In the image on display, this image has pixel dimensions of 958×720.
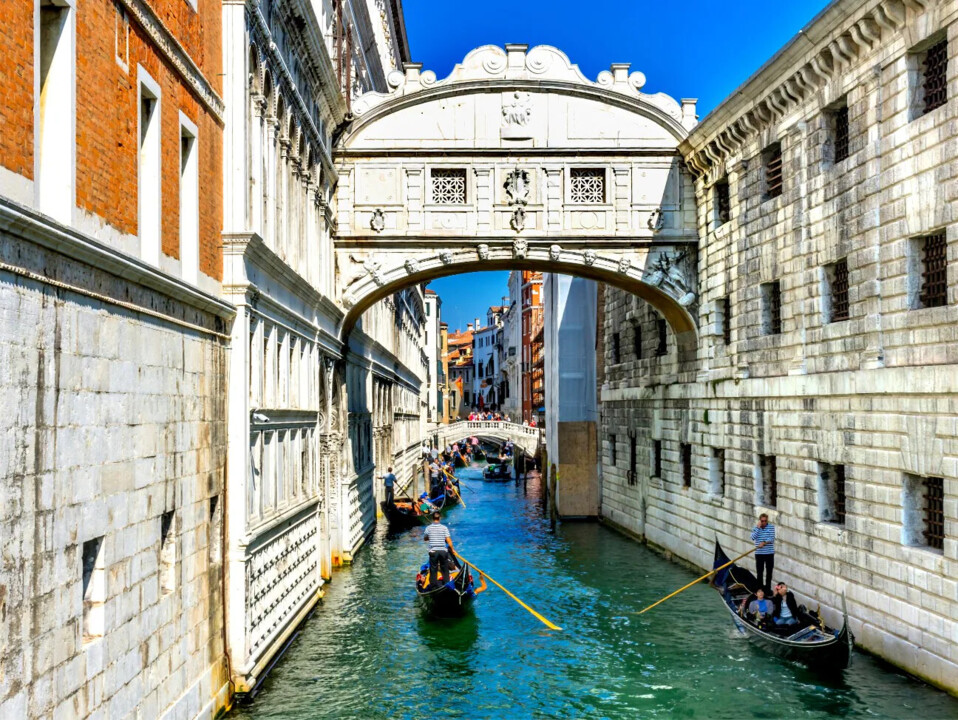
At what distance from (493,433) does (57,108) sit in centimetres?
4830

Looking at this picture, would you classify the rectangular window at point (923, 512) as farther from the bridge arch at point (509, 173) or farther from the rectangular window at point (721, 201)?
the bridge arch at point (509, 173)

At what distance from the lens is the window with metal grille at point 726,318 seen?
699 inches

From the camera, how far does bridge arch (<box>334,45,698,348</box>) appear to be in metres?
18.6

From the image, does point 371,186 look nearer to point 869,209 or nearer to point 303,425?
point 303,425

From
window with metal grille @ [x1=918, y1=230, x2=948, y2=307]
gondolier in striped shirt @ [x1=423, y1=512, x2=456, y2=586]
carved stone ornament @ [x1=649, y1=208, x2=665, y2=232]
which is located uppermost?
carved stone ornament @ [x1=649, y1=208, x2=665, y2=232]

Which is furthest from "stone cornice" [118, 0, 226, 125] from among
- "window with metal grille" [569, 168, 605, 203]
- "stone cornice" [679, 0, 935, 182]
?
"window with metal grille" [569, 168, 605, 203]

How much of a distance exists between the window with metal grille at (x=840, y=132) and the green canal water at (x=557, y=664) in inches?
248

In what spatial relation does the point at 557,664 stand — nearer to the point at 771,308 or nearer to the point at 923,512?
the point at 923,512

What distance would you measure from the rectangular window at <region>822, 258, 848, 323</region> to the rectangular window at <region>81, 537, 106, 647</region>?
31.7 ft

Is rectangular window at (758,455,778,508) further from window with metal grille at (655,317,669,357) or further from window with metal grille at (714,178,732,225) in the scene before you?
window with metal grille at (655,317,669,357)

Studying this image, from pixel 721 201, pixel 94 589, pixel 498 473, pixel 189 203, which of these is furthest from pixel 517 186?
pixel 498 473

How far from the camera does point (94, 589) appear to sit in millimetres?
7004

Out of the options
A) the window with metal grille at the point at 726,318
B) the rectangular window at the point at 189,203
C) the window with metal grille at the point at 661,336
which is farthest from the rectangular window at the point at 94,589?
the window with metal grille at the point at 661,336

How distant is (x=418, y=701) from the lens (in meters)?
11.3
